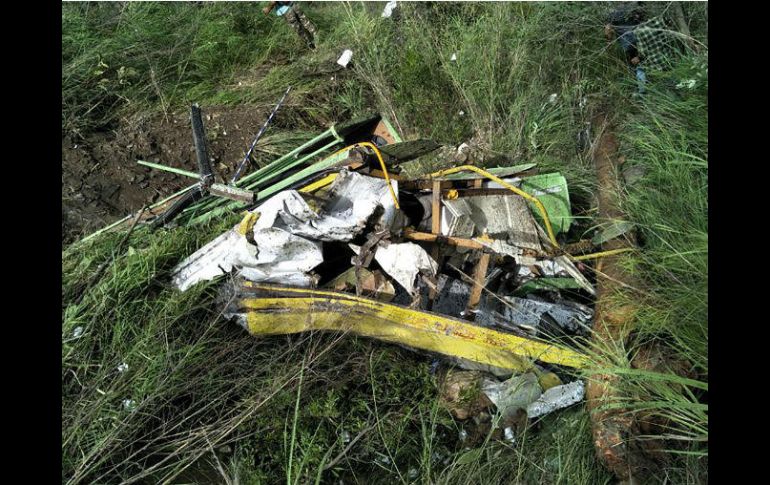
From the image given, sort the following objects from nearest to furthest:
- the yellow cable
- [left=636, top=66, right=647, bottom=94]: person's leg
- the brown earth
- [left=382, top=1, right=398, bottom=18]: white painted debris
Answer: the yellow cable → [left=636, top=66, right=647, bottom=94]: person's leg → the brown earth → [left=382, top=1, right=398, bottom=18]: white painted debris

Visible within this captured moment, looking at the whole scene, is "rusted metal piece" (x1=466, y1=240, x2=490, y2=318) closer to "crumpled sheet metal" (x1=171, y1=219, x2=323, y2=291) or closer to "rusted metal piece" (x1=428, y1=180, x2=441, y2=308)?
"rusted metal piece" (x1=428, y1=180, x2=441, y2=308)

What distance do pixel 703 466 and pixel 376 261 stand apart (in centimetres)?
183

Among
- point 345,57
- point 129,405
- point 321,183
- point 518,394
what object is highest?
point 321,183

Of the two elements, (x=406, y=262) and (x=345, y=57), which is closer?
(x=406, y=262)

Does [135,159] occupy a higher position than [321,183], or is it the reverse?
[321,183]

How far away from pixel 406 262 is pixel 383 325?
36 cm

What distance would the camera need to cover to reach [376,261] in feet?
10.5

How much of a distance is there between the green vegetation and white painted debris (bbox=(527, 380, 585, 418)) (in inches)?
3.2

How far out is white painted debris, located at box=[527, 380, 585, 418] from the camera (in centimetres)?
274

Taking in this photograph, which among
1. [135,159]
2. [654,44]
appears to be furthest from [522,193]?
[135,159]

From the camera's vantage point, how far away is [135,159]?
16.4 ft

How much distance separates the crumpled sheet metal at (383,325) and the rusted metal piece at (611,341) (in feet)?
0.56

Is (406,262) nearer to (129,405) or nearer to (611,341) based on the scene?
(611,341)

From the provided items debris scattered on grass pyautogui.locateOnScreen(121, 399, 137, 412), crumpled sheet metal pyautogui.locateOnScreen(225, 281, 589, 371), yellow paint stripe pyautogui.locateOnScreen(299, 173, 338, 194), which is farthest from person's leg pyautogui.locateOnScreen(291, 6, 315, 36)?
debris scattered on grass pyautogui.locateOnScreen(121, 399, 137, 412)
